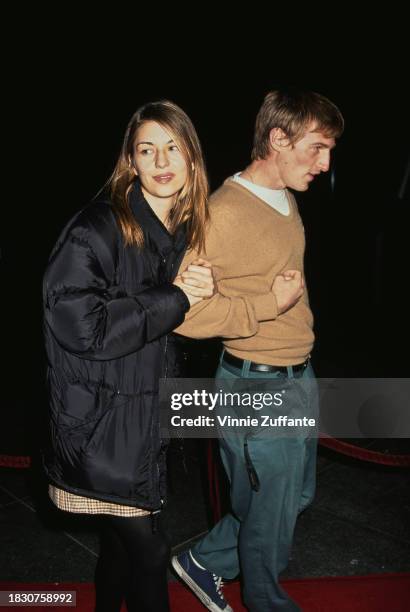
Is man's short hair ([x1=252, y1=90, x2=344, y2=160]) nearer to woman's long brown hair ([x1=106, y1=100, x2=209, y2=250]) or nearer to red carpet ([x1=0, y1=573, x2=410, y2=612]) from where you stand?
woman's long brown hair ([x1=106, y1=100, x2=209, y2=250])

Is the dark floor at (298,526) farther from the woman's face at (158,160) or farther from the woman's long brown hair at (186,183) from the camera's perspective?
the woman's face at (158,160)

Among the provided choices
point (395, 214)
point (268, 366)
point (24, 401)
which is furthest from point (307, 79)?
point (268, 366)

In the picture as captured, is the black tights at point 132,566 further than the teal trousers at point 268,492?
No

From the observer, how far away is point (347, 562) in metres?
3.01

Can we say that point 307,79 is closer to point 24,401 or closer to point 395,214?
point 395,214

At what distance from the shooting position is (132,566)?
6.55 ft

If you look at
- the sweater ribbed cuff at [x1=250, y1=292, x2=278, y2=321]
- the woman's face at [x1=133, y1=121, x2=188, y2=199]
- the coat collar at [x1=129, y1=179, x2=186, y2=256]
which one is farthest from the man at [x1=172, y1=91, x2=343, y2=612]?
the woman's face at [x1=133, y1=121, x2=188, y2=199]

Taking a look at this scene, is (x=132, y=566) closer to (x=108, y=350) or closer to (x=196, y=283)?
(x=108, y=350)

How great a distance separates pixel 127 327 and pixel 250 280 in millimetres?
580

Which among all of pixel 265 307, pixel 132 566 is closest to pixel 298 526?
pixel 132 566

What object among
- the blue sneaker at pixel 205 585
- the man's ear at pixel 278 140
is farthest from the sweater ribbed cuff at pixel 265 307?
the blue sneaker at pixel 205 585

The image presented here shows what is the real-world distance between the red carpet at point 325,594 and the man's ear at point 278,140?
1.87 metres

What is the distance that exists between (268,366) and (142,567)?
2.53ft

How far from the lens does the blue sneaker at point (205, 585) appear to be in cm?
254
